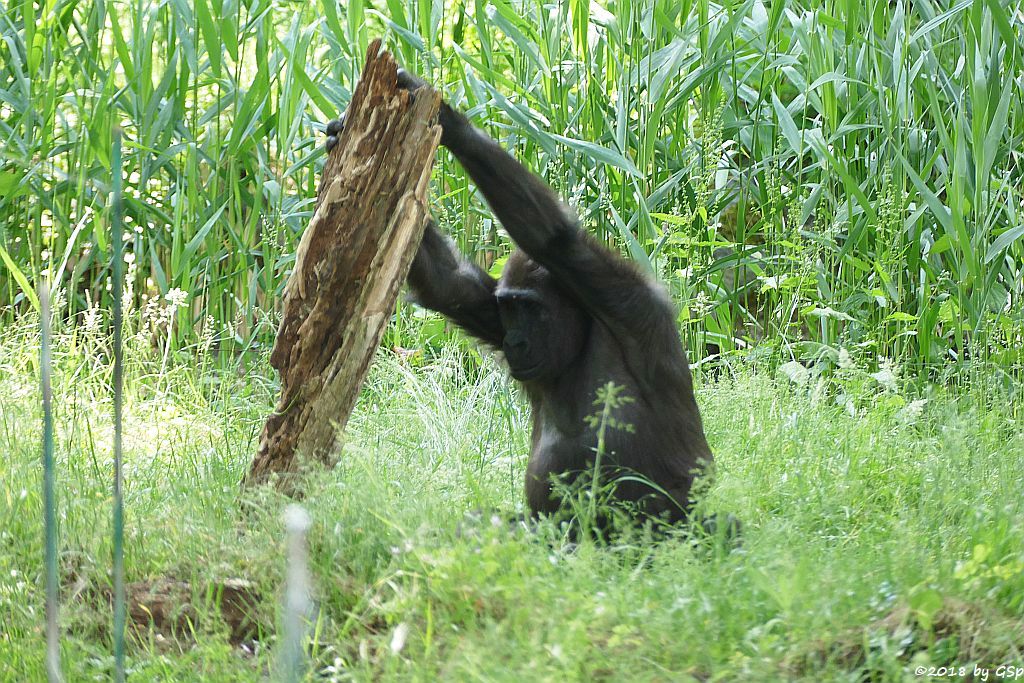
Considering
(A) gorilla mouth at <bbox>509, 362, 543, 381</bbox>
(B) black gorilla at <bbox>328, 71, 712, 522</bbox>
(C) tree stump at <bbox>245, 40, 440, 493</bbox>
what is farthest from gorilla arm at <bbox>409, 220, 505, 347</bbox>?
(C) tree stump at <bbox>245, 40, 440, 493</bbox>

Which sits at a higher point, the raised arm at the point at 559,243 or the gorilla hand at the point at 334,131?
the gorilla hand at the point at 334,131

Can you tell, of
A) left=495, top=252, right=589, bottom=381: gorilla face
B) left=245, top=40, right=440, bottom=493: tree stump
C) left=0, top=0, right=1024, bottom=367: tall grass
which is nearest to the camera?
left=245, top=40, right=440, bottom=493: tree stump

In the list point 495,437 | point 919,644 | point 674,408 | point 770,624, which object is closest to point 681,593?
point 770,624

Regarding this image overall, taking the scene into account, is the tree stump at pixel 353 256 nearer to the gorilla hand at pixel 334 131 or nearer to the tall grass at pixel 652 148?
the gorilla hand at pixel 334 131

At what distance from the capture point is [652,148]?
17.5 feet

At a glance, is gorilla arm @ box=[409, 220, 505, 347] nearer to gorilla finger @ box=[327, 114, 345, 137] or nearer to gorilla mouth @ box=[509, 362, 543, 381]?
gorilla mouth @ box=[509, 362, 543, 381]

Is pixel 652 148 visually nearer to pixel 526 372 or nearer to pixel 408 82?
pixel 526 372

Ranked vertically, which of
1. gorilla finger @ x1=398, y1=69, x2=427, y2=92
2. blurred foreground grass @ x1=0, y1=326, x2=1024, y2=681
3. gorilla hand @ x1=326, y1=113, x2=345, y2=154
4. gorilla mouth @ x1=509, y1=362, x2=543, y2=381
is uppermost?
gorilla finger @ x1=398, y1=69, x2=427, y2=92

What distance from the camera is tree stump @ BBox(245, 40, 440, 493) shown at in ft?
10.6

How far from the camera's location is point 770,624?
2.25m

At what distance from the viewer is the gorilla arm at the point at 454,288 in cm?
374

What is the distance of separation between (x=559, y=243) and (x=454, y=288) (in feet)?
1.61

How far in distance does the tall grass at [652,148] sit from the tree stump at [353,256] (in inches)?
68.4

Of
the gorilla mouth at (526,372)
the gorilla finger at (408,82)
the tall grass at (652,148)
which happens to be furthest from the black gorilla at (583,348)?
the tall grass at (652,148)
